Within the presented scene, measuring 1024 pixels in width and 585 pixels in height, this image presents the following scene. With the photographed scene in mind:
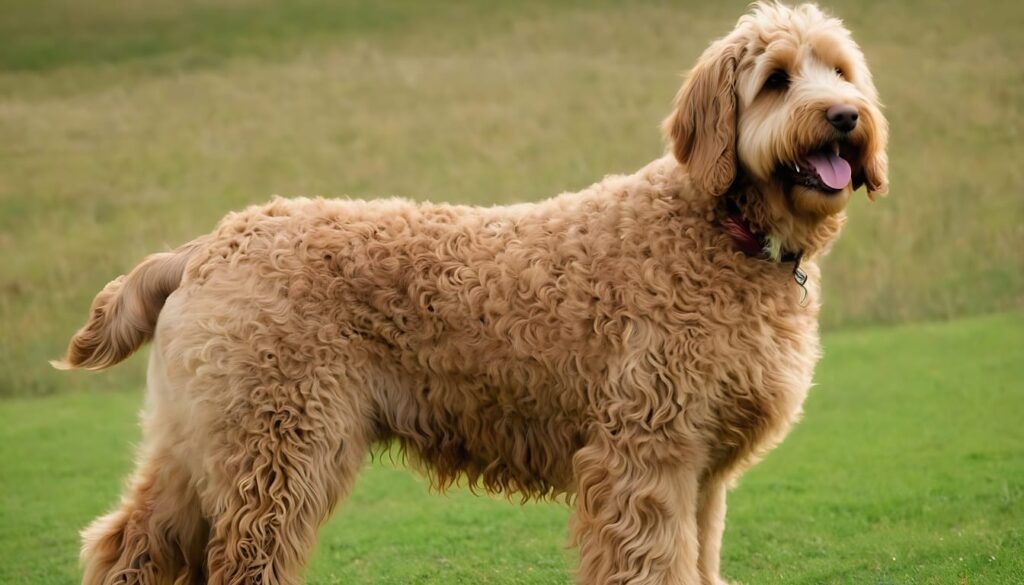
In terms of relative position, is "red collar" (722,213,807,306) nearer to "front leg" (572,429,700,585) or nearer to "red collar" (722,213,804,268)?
"red collar" (722,213,804,268)

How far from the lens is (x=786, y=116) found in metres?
4.64

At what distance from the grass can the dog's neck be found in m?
9.17

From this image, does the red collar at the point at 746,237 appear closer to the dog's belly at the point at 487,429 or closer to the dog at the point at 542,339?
the dog at the point at 542,339

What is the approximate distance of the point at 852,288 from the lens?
1405 centimetres

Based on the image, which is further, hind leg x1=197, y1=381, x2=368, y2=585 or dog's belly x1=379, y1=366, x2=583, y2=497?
dog's belly x1=379, y1=366, x2=583, y2=497

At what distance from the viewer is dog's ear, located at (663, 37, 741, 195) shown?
4836mm

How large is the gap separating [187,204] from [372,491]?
693 cm

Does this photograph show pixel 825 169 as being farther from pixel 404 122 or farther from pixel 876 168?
pixel 404 122

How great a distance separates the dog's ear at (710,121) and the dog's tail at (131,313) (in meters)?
2.20

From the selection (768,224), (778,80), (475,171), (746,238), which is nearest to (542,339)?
(746,238)

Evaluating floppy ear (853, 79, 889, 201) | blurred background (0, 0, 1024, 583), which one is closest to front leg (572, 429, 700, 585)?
floppy ear (853, 79, 889, 201)

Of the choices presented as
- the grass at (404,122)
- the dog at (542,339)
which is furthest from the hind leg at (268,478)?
the grass at (404,122)

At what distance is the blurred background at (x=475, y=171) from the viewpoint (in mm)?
8508

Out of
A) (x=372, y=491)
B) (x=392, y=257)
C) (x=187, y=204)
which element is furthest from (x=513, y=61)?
(x=392, y=257)
